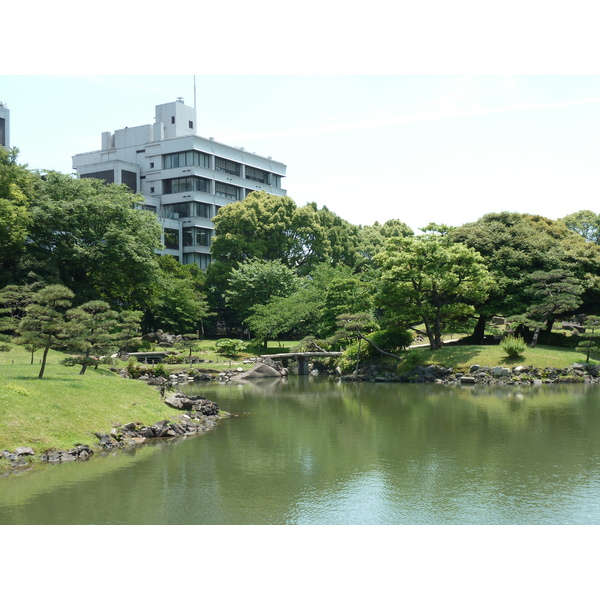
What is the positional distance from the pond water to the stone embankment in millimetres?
9349

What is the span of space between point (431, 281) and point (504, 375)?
21.1 ft

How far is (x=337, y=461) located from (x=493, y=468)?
322 centimetres

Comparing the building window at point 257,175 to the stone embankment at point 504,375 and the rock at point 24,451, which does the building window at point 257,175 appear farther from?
the rock at point 24,451

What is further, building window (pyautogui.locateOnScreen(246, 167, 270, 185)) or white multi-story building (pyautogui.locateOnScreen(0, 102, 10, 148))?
building window (pyautogui.locateOnScreen(246, 167, 270, 185))

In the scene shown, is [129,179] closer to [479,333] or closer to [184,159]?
[184,159]

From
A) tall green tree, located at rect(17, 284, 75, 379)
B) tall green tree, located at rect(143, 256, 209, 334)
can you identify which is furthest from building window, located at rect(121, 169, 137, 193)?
tall green tree, located at rect(17, 284, 75, 379)

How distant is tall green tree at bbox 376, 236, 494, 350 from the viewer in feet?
109

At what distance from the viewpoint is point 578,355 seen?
32.4 m

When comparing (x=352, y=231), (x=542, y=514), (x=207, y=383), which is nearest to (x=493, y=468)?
(x=542, y=514)

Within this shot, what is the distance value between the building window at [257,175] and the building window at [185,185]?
27.5 feet

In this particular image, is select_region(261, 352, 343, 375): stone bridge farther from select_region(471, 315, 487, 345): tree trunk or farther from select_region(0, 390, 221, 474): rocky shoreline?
select_region(0, 390, 221, 474): rocky shoreline

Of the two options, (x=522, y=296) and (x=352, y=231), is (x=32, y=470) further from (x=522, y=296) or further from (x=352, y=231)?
(x=352, y=231)

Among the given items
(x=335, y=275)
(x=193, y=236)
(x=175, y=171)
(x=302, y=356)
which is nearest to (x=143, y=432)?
(x=302, y=356)

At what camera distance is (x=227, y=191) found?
6919 centimetres
